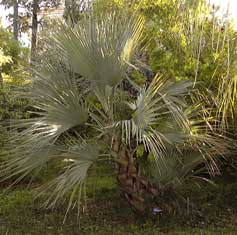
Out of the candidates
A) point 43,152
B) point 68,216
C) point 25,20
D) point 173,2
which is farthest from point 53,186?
point 25,20

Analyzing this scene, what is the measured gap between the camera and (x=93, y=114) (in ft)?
17.4

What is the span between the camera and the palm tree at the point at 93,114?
5000 millimetres

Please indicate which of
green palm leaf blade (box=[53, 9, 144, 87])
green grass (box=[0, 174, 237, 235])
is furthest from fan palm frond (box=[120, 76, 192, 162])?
green grass (box=[0, 174, 237, 235])

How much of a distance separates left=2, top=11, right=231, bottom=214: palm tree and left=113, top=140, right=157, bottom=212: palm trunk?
14 millimetres

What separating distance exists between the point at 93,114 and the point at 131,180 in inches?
38.4

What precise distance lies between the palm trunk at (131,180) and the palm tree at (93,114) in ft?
0.05

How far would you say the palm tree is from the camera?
5.00 m

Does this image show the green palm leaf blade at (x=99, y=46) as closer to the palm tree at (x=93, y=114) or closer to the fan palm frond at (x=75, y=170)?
the palm tree at (x=93, y=114)

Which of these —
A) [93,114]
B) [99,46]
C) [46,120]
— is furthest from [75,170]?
[99,46]

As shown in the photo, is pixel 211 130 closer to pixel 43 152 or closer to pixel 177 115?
pixel 177 115

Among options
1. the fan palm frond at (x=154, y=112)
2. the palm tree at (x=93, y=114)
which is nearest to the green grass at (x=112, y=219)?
the palm tree at (x=93, y=114)

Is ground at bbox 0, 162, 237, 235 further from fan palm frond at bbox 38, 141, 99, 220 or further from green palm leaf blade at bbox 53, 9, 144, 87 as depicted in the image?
green palm leaf blade at bbox 53, 9, 144, 87

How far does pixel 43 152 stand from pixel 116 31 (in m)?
1.60

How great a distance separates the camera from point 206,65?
6.09 m
